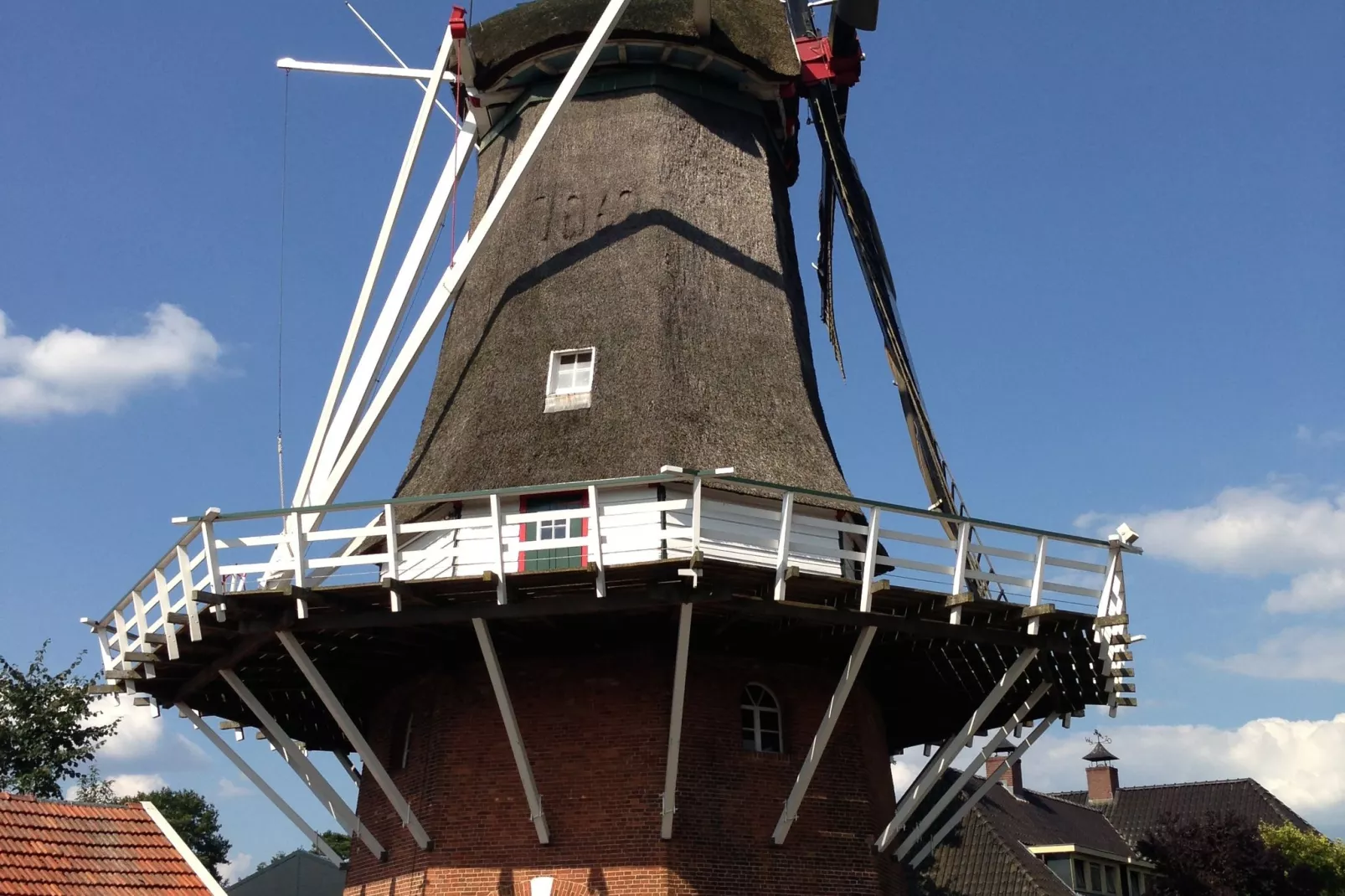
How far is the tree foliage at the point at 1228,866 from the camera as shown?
26.8 m

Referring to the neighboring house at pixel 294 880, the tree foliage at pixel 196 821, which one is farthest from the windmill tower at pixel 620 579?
the tree foliage at pixel 196 821

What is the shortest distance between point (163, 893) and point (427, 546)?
3742 millimetres

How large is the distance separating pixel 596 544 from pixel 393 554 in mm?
1694

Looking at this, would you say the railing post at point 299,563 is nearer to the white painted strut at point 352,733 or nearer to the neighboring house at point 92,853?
the white painted strut at point 352,733

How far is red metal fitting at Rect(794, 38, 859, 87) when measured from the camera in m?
16.2

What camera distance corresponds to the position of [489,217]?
548 inches

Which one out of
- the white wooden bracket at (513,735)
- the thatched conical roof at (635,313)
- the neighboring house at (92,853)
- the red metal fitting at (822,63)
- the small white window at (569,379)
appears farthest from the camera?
the red metal fitting at (822,63)

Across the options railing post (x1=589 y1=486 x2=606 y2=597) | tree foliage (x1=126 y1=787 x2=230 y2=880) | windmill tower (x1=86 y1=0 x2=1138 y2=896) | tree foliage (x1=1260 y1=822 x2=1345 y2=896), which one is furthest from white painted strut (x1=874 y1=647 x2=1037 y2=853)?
tree foliage (x1=126 y1=787 x2=230 y2=880)

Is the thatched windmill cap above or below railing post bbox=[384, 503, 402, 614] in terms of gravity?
above

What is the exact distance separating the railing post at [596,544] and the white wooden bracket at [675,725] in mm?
669

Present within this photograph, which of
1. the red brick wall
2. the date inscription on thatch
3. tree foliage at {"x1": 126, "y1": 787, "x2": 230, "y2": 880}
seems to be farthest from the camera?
tree foliage at {"x1": 126, "y1": 787, "x2": 230, "y2": 880}

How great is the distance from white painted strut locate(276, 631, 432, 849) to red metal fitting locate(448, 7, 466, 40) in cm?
710

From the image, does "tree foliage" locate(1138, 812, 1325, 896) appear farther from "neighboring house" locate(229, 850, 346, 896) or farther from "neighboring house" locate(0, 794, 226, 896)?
"neighboring house" locate(0, 794, 226, 896)

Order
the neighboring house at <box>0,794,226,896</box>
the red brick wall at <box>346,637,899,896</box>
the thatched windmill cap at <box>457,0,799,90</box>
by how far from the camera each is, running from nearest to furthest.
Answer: the neighboring house at <box>0,794,226,896</box> → the red brick wall at <box>346,637,899,896</box> → the thatched windmill cap at <box>457,0,799,90</box>
